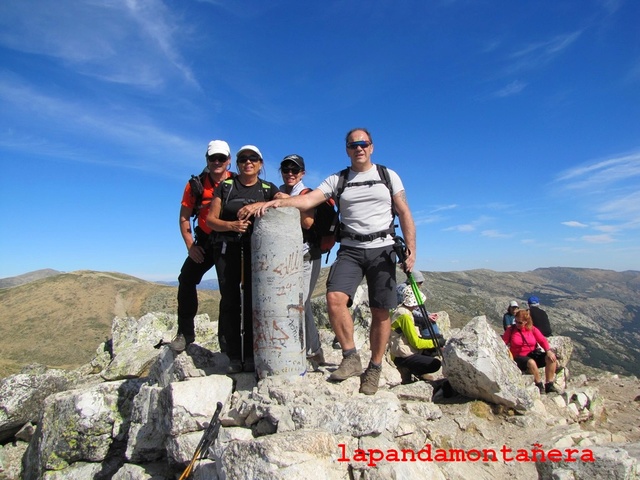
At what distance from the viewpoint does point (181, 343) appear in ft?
27.3

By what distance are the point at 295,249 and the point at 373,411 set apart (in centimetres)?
295

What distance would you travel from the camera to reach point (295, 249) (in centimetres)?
721

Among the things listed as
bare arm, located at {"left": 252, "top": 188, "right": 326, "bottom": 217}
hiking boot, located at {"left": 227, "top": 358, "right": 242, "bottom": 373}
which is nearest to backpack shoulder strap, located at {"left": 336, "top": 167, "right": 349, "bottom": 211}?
bare arm, located at {"left": 252, "top": 188, "right": 326, "bottom": 217}

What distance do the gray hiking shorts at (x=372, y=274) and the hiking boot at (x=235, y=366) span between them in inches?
96.4

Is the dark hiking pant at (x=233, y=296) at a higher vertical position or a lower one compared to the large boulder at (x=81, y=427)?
higher

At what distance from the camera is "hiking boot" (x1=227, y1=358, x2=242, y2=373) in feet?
25.6

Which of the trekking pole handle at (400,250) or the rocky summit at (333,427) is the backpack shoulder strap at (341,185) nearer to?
the trekking pole handle at (400,250)

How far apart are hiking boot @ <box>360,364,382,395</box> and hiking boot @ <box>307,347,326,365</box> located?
166 centimetres

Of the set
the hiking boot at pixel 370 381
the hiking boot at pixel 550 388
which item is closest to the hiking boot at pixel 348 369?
the hiking boot at pixel 370 381

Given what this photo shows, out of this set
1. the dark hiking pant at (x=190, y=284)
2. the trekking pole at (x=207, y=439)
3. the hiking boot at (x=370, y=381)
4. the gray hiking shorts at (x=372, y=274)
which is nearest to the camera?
the trekking pole at (x=207, y=439)

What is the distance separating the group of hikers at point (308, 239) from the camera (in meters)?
6.90

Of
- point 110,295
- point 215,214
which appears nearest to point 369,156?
point 215,214

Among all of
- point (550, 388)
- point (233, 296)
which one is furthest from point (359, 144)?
point (550, 388)

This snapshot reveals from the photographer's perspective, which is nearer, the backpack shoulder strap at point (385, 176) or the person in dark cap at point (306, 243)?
the backpack shoulder strap at point (385, 176)
